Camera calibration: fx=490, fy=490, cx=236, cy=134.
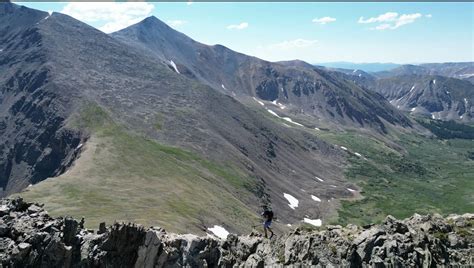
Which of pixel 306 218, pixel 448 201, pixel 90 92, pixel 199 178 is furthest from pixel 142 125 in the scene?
pixel 448 201

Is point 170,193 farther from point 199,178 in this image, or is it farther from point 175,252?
point 175,252

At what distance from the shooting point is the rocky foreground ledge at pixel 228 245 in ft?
117

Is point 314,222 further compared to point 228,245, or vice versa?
point 314,222

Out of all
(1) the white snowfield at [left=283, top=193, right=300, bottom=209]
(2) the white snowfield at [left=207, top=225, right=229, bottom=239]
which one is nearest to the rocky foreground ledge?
(2) the white snowfield at [left=207, top=225, right=229, bottom=239]

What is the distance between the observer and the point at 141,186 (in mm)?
109750

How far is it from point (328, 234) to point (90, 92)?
16145 centimetres

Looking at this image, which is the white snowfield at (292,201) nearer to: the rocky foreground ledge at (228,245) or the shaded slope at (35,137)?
the shaded slope at (35,137)

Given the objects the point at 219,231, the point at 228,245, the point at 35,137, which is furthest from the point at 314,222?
the point at 228,245

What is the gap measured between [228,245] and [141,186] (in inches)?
2815

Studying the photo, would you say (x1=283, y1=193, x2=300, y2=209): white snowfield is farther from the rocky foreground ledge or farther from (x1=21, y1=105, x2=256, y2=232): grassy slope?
the rocky foreground ledge

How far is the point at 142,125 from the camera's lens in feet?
561

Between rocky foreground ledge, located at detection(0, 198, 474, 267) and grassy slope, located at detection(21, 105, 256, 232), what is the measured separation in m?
34.4

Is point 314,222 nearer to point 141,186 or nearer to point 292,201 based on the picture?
point 292,201

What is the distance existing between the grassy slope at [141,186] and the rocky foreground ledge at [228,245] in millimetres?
34427
